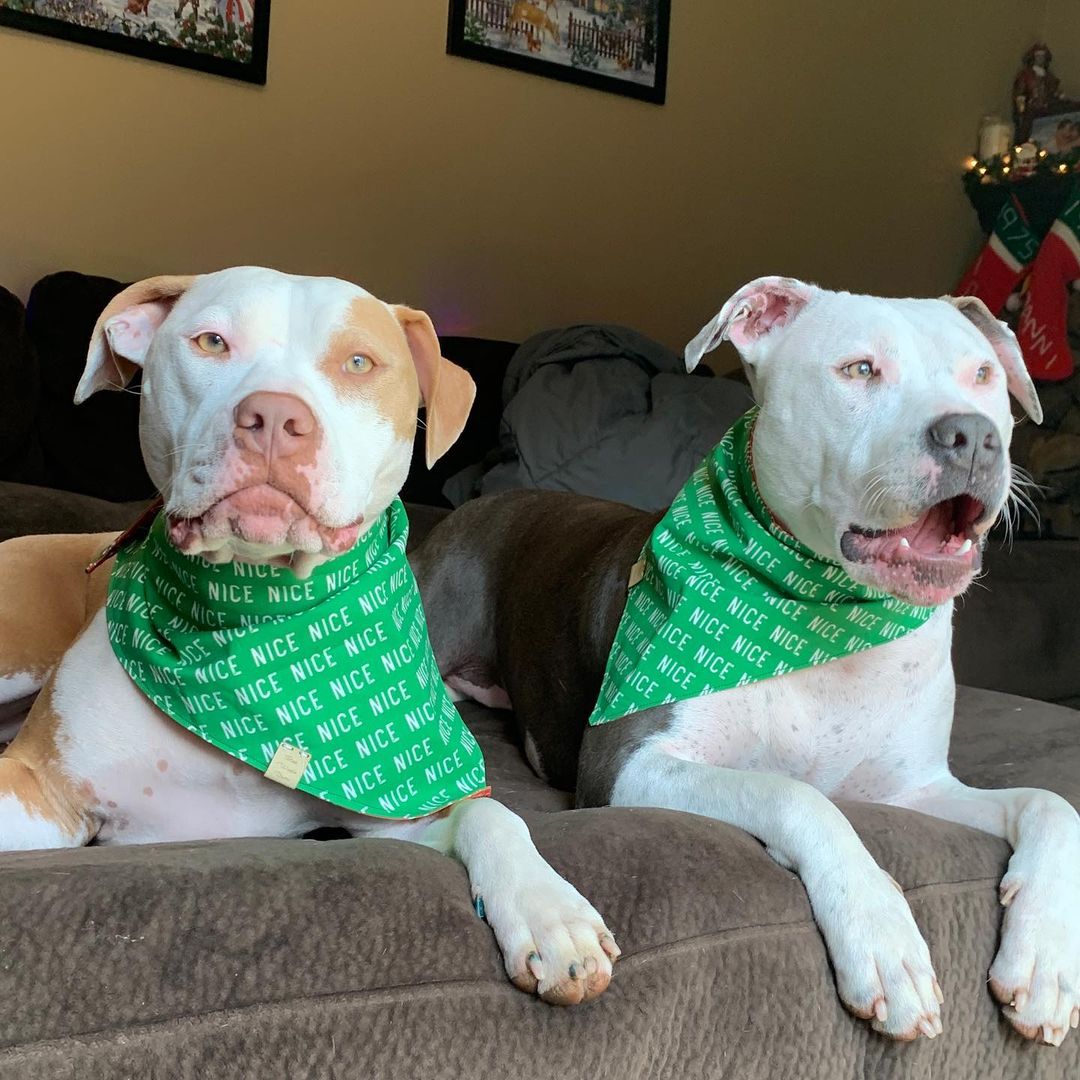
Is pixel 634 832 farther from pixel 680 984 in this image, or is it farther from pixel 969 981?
pixel 969 981

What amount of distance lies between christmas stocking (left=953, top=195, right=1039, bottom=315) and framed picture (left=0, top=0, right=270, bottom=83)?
304 cm

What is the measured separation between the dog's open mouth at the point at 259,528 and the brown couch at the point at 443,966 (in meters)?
0.33

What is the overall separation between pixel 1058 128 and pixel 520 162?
2463mm

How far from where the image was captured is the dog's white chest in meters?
1.67

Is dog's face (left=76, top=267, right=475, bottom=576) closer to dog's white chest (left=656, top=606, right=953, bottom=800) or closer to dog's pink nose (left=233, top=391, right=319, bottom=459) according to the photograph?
dog's pink nose (left=233, top=391, right=319, bottom=459)

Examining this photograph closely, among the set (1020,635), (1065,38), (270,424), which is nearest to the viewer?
(270,424)

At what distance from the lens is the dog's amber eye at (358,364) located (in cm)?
143

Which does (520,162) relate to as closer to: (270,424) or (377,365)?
(377,365)

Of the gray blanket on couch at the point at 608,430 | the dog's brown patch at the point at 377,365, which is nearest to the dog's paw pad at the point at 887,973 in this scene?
the dog's brown patch at the point at 377,365

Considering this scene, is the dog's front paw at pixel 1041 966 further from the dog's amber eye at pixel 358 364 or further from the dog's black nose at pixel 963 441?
the dog's amber eye at pixel 358 364

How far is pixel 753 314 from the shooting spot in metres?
1.79

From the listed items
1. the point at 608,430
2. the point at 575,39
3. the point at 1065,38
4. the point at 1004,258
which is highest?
the point at 1065,38

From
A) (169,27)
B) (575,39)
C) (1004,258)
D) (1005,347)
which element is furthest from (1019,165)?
(1005,347)

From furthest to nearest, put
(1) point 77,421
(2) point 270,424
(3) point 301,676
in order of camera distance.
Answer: (1) point 77,421
(3) point 301,676
(2) point 270,424
